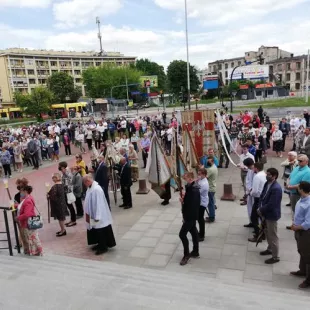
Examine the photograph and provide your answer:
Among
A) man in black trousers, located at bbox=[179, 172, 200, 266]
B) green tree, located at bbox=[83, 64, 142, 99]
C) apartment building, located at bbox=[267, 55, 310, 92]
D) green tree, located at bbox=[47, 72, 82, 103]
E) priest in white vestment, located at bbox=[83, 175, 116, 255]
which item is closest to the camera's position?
man in black trousers, located at bbox=[179, 172, 200, 266]

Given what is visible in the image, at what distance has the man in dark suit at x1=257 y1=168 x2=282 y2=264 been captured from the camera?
5539 millimetres

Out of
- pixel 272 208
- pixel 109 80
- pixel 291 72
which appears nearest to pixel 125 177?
pixel 272 208

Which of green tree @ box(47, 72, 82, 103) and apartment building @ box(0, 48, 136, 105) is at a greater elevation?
apartment building @ box(0, 48, 136, 105)

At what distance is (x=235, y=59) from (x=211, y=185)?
317 feet

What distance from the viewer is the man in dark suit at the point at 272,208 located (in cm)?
554

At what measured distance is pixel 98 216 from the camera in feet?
20.5

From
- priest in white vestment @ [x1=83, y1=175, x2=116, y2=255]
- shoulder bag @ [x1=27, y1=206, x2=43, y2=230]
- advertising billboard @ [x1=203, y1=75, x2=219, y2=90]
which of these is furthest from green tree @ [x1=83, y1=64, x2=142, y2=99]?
shoulder bag @ [x1=27, y1=206, x2=43, y2=230]

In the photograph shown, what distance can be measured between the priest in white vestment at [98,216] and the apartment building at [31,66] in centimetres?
7616

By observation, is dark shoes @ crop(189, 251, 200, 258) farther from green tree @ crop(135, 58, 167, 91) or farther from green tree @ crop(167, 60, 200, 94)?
green tree @ crop(135, 58, 167, 91)

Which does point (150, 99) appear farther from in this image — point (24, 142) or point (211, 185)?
point (211, 185)

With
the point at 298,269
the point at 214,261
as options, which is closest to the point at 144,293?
the point at 214,261

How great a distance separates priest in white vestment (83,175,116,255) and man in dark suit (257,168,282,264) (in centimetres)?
300

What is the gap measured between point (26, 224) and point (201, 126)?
27.3 feet

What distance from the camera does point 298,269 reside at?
17.8 ft
